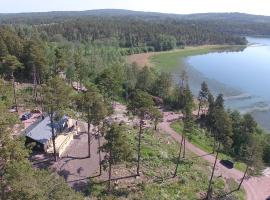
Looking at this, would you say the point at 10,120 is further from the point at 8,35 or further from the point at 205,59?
the point at 205,59

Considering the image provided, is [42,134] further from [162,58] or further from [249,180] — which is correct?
[162,58]

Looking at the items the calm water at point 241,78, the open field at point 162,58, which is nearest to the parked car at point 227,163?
the calm water at point 241,78

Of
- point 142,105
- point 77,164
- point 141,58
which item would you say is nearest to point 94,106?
point 142,105

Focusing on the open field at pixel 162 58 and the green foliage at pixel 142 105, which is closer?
the green foliage at pixel 142 105

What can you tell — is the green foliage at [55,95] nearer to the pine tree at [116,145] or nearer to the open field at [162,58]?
the pine tree at [116,145]

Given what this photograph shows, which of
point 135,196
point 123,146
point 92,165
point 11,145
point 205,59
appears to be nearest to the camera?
point 11,145

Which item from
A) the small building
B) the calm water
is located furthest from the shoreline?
the small building

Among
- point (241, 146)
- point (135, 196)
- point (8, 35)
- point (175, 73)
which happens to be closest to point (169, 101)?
point (241, 146)
